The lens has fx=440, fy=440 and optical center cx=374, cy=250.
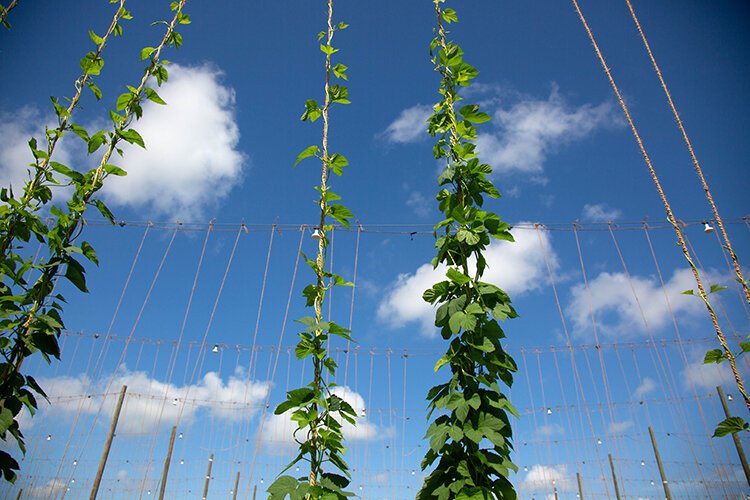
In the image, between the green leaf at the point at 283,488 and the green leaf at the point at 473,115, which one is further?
the green leaf at the point at 473,115

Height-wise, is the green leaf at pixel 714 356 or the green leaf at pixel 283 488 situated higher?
the green leaf at pixel 714 356

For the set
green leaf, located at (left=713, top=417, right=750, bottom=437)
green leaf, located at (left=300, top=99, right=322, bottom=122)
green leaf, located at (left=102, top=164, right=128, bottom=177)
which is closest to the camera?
green leaf, located at (left=713, top=417, right=750, bottom=437)

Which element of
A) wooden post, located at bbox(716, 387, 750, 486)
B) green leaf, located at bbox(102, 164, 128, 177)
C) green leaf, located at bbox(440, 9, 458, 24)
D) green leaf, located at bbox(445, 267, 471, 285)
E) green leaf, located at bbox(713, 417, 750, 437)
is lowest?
green leaf, located at bbox(713, 417, 750, 437)

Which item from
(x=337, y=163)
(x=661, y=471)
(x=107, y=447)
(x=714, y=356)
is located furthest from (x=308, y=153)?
(x=661, y=471)

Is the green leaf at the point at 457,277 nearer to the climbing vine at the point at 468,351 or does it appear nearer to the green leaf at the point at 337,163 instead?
the climbing vine at the point at 468,351

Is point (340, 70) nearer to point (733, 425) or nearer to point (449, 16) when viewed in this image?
point (449, 16)

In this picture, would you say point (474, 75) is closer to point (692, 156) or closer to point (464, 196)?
point (464, 196)

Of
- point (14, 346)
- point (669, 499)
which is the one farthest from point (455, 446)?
point (669, 499)

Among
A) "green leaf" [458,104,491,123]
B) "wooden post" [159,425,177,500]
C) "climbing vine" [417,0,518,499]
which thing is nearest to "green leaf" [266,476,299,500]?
"climbing vine" [417,0,518,499]

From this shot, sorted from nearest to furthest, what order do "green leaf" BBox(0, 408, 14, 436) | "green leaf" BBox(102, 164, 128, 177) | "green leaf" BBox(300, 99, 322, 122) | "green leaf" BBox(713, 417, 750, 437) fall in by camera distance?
"green leaf" BBox(0, 408, 14, 436)
"green leaf" BBox(713, 417, 750, 437)
"green leaf" BBox(102, 164, 128, 177)
"green leaf" BBox(300, 99, 322, 122)

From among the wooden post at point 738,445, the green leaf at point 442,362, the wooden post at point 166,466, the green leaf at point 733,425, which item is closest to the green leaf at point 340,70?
the green leaf at point 442,362

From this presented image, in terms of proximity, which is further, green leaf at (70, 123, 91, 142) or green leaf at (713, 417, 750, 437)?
green leaf at (70, 123, 91, 142)

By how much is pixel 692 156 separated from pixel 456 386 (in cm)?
83

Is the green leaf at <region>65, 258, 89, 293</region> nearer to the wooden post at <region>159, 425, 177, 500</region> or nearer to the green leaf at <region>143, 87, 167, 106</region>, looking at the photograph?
the green leaf at <region>143, 87, 167, 106</region>
